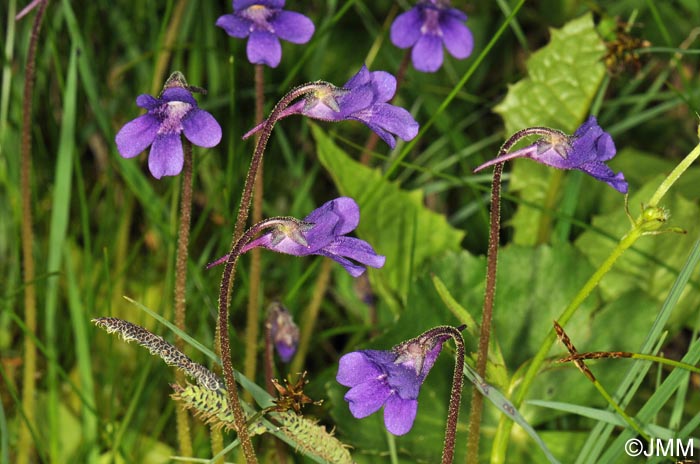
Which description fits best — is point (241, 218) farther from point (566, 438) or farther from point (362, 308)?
point (362, 308)

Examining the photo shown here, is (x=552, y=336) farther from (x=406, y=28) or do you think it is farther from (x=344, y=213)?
(x=406, y=28)

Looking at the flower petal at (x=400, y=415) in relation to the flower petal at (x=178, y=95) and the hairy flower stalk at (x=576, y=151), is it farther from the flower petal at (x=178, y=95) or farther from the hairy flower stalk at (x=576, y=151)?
the flower petal at (x=178, y=95)

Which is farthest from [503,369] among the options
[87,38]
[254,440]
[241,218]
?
[87,38]

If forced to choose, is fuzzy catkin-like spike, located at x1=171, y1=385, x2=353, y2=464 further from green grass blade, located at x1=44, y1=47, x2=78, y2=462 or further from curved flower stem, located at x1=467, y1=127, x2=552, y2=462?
green grass blade, located at x1=44, y1=47, x2=78, y2=462

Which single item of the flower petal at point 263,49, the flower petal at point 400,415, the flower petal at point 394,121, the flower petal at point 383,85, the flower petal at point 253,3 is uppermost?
the flower petal at point 253,3

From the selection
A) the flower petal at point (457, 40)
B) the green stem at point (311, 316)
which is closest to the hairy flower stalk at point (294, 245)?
the flower petal at point (457, 40)
